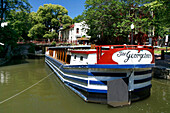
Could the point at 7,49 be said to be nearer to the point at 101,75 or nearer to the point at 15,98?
the point at 15,98

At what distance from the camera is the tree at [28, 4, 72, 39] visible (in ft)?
152

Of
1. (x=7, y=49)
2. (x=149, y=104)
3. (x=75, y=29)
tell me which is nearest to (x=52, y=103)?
(x=149, y=104)

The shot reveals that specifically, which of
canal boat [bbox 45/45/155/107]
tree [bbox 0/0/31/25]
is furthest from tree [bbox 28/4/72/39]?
canal boat [bbox 45/45/155/107]

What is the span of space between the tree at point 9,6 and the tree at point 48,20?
51.2ft

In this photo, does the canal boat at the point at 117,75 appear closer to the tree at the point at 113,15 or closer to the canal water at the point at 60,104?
the canal water at the point at 60,104

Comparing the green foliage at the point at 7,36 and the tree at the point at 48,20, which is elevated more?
the tree at the point at 48,20

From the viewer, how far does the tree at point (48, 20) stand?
46.3m

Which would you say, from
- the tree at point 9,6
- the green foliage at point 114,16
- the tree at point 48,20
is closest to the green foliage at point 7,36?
the tree at point 9,6

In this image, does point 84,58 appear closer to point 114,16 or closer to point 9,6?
point 114,16

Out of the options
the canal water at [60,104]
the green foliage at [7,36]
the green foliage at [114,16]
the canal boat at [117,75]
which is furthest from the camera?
the green foliage at [7,36]

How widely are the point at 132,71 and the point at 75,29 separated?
4269 centimetres

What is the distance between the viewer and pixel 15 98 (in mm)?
7836

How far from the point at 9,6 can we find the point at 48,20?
20.1m

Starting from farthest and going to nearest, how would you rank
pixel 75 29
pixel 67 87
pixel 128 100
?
1. pixel 75 29
2. pixel 67 87
3. pixel 128 100
